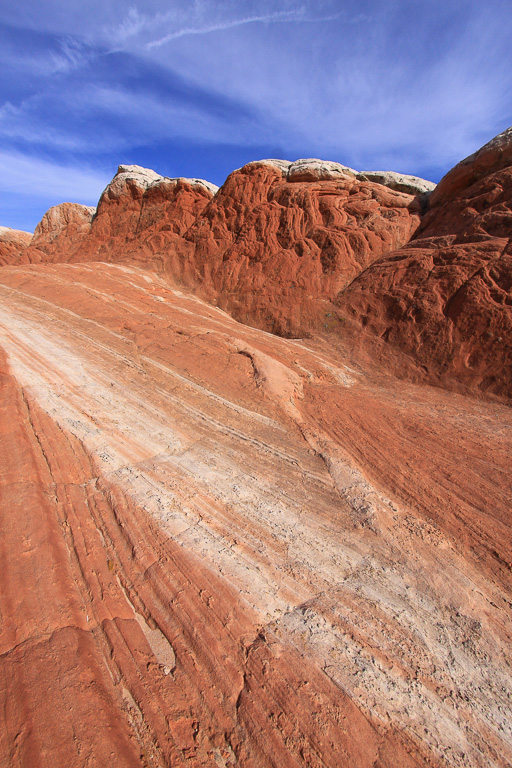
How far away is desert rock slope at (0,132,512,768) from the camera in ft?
7.84

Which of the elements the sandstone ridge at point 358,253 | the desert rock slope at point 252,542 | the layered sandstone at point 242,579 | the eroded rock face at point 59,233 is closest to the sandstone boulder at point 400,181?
the sandstone ridge at point 358,253

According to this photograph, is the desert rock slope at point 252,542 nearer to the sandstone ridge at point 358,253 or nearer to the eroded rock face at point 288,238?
the sandstone ridge at point 358,253

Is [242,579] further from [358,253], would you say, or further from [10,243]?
[10,243]

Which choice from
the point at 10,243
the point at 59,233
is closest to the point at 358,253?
the point at 59,233

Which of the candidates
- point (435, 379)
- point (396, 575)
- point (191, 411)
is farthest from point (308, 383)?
point (396, 575)

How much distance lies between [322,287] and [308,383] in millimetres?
8503

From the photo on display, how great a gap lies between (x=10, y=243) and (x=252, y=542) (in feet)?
163

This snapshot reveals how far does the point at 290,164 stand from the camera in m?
21.6

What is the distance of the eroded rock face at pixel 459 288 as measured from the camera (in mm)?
10266

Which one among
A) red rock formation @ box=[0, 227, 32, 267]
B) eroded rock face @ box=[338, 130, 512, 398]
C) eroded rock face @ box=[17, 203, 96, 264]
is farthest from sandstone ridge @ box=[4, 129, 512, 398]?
red rock formation @ box=[0, 227, 32, 267]

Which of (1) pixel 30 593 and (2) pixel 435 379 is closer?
(1) pixel 30 593

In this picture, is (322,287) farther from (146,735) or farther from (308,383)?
(146,735)

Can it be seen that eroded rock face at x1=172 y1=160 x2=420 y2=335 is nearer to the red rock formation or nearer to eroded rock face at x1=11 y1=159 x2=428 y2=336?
eroded rock face at x1=11 y1=159 x2=428 y2=336

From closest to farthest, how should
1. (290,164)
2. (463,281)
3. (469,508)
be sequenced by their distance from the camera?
(469,508) < (463,281) < (290,164)
